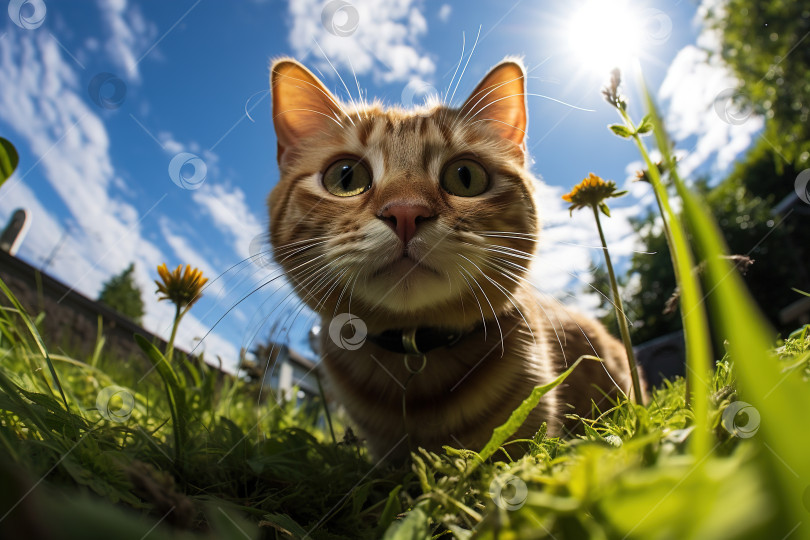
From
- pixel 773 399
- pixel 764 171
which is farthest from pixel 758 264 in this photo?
pixel 764 171

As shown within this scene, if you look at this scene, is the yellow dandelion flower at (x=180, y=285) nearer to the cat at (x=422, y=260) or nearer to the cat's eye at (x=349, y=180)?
the cat at (x=422, y=260)

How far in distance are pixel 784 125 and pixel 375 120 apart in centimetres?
977

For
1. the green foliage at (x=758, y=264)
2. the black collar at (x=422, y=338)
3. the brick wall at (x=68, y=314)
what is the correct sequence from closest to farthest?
1. the black collar at (x=422, y=338)
2. the brick wall at (x=68, y=314)
3. the green foliage at (x=758, y=264)

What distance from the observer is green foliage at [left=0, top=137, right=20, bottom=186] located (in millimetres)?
812

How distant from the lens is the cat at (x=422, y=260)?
1153mm

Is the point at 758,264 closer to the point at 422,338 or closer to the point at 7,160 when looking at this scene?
the point at 422,338

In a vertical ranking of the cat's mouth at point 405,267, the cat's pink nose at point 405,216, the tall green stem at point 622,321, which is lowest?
the tall green stem at point 622,321
